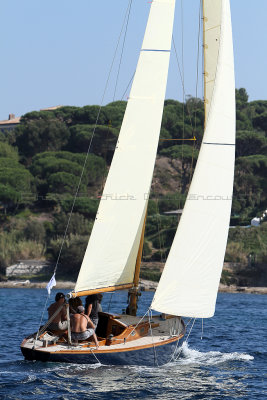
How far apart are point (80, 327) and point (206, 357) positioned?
15.1ft

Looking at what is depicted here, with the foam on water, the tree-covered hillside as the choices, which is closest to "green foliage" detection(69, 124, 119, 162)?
the tree-covered hillside

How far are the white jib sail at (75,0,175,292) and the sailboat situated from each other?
0.07 ft

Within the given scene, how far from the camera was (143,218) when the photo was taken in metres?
17.2

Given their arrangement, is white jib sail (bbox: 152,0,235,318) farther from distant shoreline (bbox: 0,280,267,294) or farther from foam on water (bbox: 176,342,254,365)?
distant shoreline (bbox: 0,280,267,294)

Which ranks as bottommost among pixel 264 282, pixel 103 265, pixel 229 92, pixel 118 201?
pixel 264 282

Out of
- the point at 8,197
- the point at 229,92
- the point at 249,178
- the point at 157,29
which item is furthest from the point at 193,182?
the point at 249,178

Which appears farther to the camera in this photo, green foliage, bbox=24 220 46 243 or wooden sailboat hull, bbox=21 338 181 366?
green foliage, bbox=24 220 46 243

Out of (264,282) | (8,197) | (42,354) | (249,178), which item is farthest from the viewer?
(249,178)

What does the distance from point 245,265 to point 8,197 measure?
21.5 meters

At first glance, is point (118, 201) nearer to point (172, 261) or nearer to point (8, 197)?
point (172, 261)

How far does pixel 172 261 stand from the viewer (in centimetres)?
1641

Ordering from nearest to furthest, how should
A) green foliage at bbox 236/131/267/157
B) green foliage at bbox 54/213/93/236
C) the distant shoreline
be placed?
the distant shoreline
green foliage at bbox 54/213/93/236
green foliage at bbox 236/131/267/157

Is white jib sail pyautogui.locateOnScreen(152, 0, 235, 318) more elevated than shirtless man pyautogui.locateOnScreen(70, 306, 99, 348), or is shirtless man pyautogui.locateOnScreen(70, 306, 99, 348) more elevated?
white jib sail pyautogui.locateOnScreen(152, 0, 235, 318)

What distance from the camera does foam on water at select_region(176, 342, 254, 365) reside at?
18031mm
